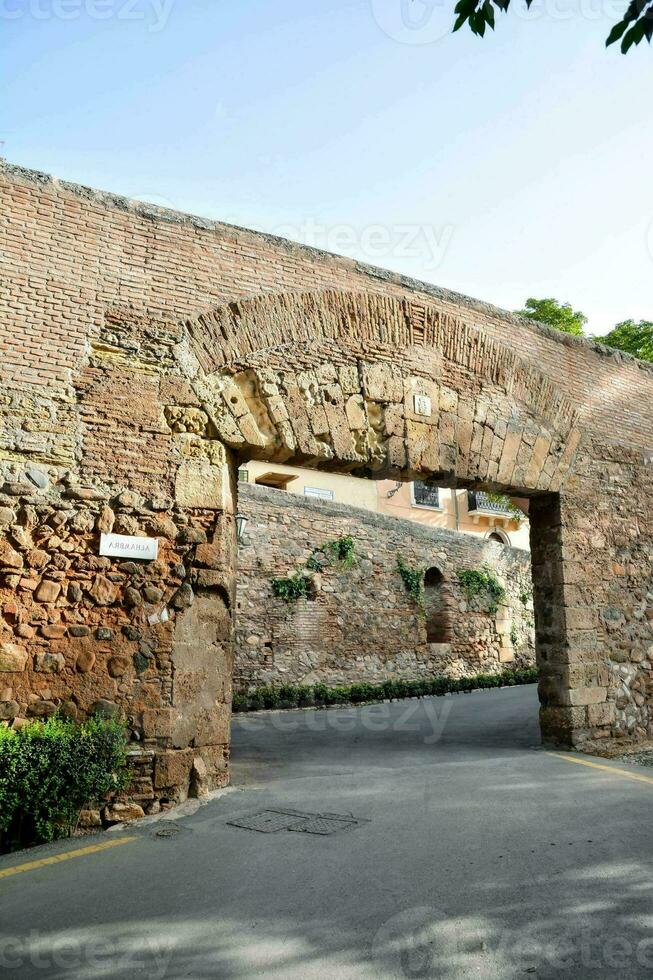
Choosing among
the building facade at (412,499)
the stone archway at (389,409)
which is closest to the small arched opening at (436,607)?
the building facade at (412,499)

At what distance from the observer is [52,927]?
10.3 ft

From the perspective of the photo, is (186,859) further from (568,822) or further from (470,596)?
(470,596)

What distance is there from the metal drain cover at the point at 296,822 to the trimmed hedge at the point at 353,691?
697 centimetres

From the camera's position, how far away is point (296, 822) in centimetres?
459

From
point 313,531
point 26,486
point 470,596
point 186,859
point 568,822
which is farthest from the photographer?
point 470,596

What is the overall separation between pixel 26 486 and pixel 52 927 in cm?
293

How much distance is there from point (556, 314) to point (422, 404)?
524 inches

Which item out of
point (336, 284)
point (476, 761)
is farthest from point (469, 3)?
point (476, 761)

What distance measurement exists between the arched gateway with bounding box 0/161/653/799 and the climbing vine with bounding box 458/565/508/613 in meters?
8.53

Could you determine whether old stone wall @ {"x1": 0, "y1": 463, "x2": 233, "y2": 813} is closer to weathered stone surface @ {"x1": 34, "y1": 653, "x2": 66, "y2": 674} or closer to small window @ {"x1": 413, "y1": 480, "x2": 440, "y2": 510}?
weathered stone surface @ {"x1": 34, "y1": 653, "x2": 66, "y2": 674}

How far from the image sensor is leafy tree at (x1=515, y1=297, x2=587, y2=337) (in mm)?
18672

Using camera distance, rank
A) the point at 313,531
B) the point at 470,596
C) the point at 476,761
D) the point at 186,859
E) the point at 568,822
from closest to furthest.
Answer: the point at 186,859 → the point at 568,822 → the point at 476,761 → the point at 313,531 → the point at 470,596

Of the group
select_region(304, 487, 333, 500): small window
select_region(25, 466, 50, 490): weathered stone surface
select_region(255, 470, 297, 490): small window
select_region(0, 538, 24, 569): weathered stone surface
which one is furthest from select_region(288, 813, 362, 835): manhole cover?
select_region(304, 487, 333, 500): small window

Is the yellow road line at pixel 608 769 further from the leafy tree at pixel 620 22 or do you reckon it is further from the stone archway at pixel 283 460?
the leafy tree at pixel 620 22
